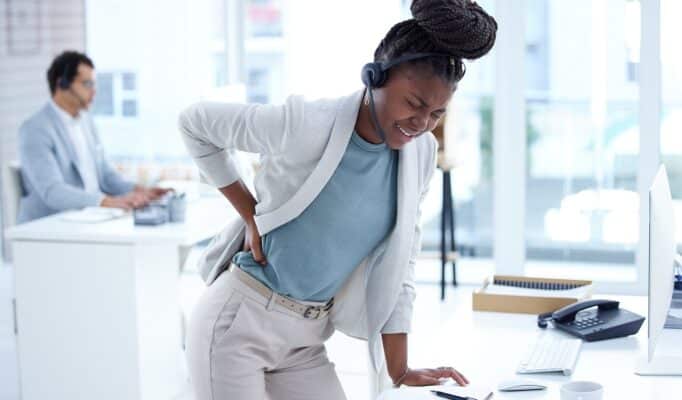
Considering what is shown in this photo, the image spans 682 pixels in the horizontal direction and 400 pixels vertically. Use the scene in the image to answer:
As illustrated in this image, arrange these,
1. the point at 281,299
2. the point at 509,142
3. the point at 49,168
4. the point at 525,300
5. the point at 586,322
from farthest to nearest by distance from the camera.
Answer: the point at 509,142 < the point at 49,168 < the point at 525,300 < the point at 586,322 < the point at 281,299

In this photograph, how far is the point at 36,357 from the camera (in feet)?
12.5

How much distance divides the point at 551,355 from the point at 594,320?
0.30 m

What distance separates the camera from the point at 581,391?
184cm

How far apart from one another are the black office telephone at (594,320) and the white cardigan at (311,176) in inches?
20.4

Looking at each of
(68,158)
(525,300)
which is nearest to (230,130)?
(525,300)

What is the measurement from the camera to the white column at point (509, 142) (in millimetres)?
5273

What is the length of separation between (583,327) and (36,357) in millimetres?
2276

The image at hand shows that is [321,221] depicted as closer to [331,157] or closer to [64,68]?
[331,157]

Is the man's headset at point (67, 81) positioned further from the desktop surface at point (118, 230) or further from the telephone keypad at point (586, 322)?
the telephone keypad at point (586, 322)

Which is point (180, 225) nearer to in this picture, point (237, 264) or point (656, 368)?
point (237, 264)

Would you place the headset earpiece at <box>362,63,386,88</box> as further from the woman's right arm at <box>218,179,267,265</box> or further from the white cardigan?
the woman's right arm at <box>218,179,267,265</box>

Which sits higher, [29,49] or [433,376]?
[29,49]

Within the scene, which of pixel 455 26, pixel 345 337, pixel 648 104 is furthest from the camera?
pixel 648 104

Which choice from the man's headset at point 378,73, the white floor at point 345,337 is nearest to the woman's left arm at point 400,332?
the man's headset at point 378,73
